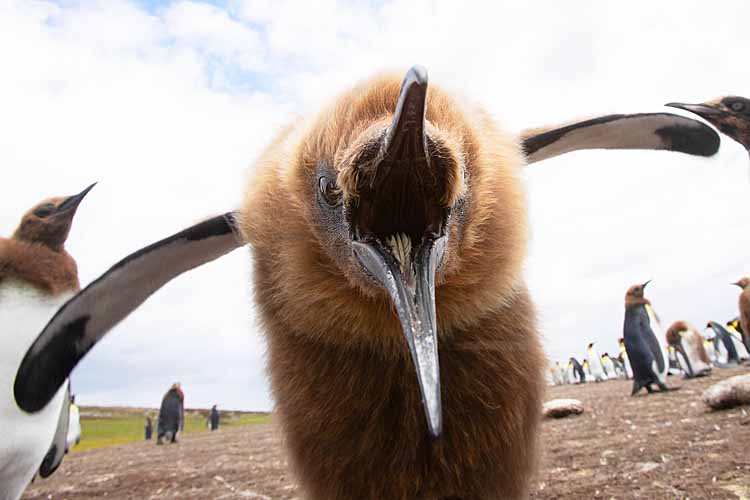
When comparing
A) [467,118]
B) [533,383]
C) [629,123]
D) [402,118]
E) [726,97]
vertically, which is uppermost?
A: [726,97]

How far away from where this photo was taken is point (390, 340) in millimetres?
1533

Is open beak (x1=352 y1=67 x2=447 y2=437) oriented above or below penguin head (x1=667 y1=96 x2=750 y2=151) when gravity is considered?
below

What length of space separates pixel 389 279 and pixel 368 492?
86 centimetres

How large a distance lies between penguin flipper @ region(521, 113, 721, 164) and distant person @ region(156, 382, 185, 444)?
1567cm

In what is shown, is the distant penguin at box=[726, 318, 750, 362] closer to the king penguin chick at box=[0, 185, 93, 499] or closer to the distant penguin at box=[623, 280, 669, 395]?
the distant penguin at box=[623, 280, 669, 395]

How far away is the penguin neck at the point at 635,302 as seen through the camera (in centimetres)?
1164

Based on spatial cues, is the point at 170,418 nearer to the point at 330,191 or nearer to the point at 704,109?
the point at 704,109

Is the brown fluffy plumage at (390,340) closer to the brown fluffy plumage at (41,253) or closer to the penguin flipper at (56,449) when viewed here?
the brown fluffy plumage at (41,253)

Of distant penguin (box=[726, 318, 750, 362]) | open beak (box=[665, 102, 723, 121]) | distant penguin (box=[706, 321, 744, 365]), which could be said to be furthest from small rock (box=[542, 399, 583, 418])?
distant penguin (box=[706, 321, 744, 365])

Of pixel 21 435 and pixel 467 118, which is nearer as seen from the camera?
pixel 467 118

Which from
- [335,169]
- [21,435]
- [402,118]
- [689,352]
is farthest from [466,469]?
[689,352]

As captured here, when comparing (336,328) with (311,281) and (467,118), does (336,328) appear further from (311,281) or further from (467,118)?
(467,118)

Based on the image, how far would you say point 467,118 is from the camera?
1.61 m

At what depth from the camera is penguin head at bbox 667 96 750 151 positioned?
5.16 metres
